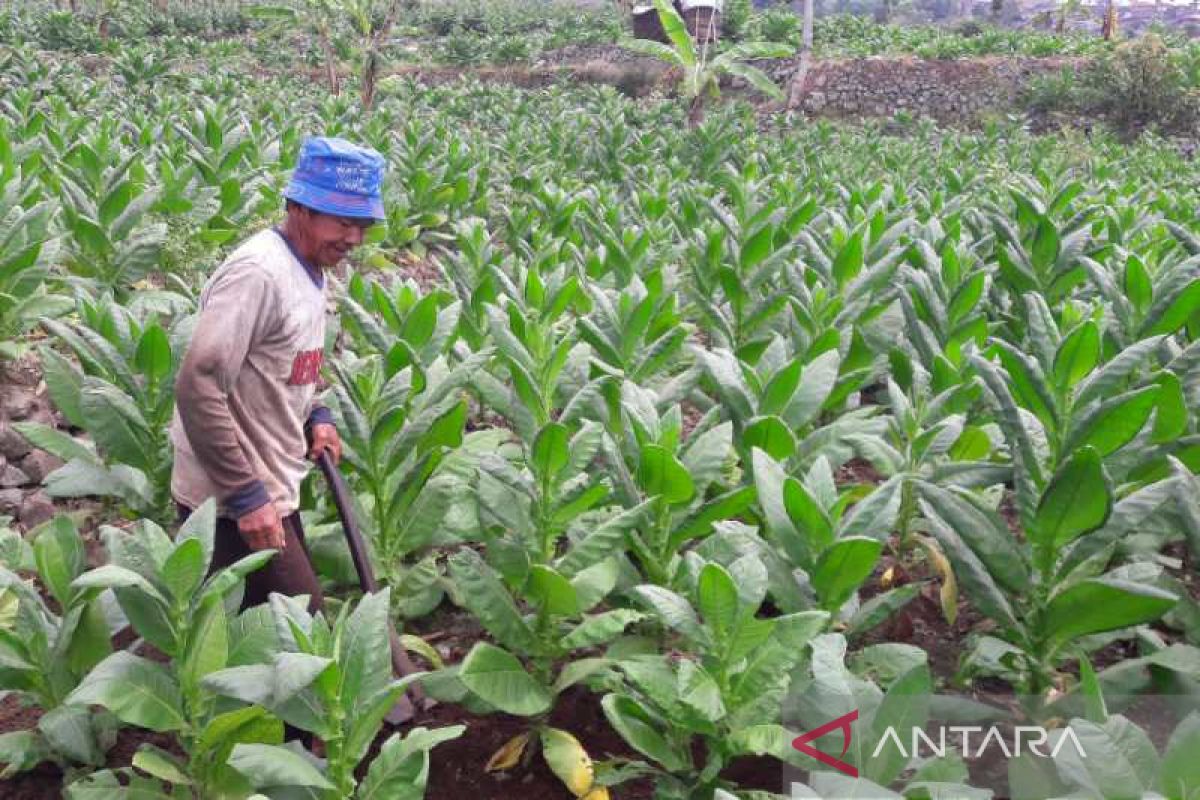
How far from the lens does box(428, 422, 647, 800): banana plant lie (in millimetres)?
2943

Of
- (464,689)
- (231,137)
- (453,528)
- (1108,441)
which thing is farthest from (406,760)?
(231,137)

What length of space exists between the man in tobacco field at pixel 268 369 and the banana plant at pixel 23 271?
2187mm

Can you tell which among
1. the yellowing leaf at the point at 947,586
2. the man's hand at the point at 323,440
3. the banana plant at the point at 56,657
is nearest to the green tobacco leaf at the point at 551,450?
the man's hand at the point at 323,440

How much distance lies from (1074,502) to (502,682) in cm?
162

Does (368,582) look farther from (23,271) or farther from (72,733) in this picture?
(23,271)

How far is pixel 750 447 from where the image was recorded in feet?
11.9

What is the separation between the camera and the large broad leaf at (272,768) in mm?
2324

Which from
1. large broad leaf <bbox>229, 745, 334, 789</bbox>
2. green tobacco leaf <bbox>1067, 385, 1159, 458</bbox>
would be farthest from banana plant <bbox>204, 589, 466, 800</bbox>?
green tobacco leaf <bbox>1067, 385, 1159, 458</bbox>

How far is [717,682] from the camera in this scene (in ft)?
8.77

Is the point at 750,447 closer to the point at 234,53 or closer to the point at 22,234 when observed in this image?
the point at 22,234

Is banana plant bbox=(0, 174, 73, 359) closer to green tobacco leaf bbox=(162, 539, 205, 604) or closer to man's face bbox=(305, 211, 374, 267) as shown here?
man's face bbox=(305, 211, 374, 267)

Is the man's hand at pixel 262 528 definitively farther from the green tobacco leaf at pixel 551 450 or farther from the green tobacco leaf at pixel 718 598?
the green tobacco leaf at pixel 718 598

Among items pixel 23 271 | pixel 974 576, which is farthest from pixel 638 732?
pixel 23 271

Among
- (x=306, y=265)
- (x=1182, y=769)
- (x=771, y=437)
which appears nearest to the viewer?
(x=1182, y=769)
